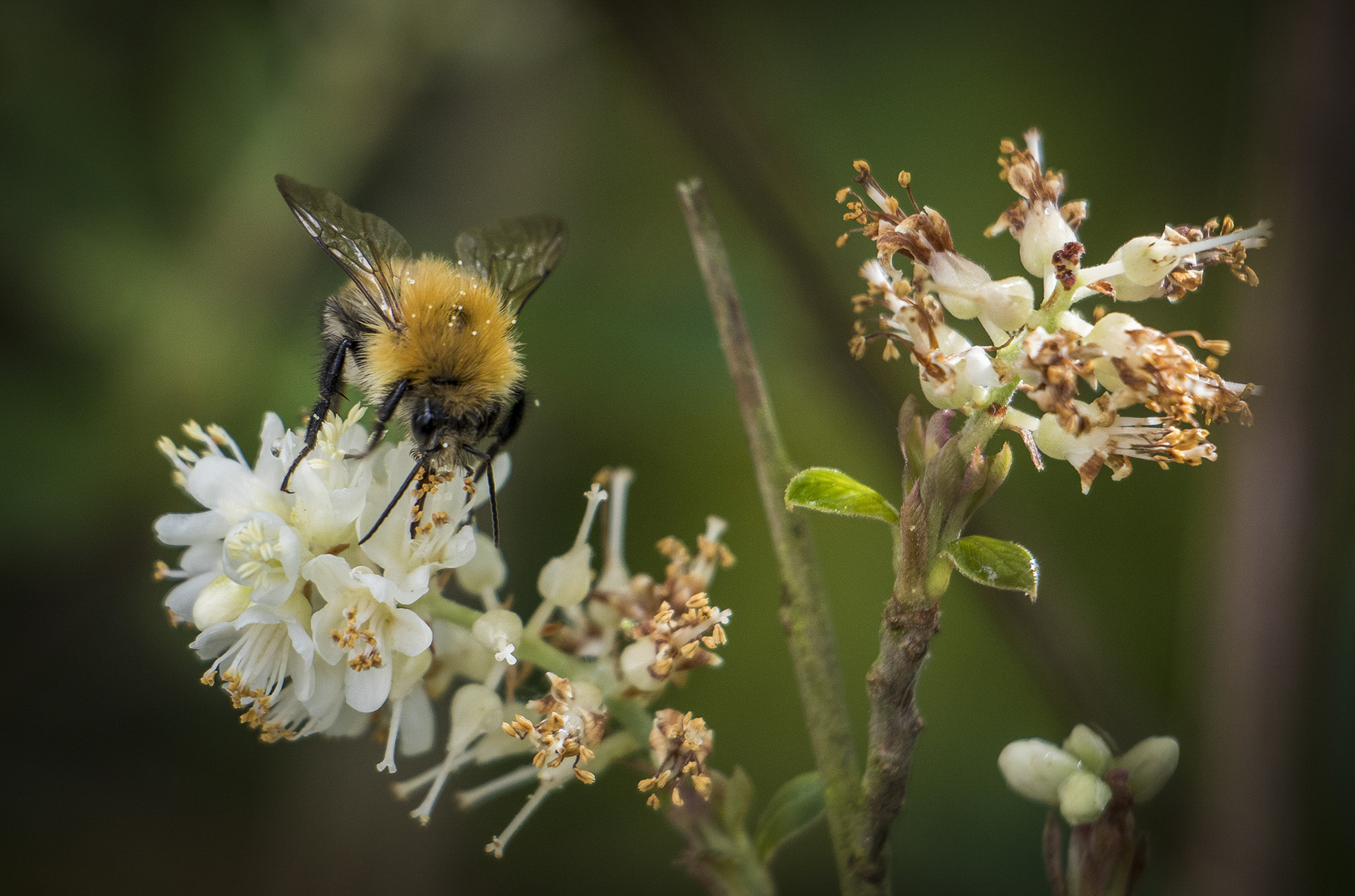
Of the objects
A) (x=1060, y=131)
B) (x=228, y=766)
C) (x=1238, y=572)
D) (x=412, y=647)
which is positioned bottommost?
(x=228, y=766)

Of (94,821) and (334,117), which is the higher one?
(334,117)

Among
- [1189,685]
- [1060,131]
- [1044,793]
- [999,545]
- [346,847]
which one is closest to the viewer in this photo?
[999,545]

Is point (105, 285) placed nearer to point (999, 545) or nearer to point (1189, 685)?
point (999, 545)

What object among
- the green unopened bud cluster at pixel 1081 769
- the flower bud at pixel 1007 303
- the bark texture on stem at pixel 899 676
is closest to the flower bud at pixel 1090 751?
the green unopened bud cluster at pixel 1081 769

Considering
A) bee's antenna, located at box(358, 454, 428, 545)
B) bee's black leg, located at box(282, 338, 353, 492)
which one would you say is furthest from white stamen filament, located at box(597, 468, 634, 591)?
bee's black leg, located at box(282, 338, 353, 492)

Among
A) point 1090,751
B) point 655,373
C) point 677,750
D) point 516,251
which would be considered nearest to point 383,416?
point 516,251

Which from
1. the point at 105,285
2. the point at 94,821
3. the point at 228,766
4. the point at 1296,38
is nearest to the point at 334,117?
the point at 105,285

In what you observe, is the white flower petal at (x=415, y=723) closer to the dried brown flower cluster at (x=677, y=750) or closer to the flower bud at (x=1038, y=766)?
the dried brown flower cluster at (x=677, y=750)
